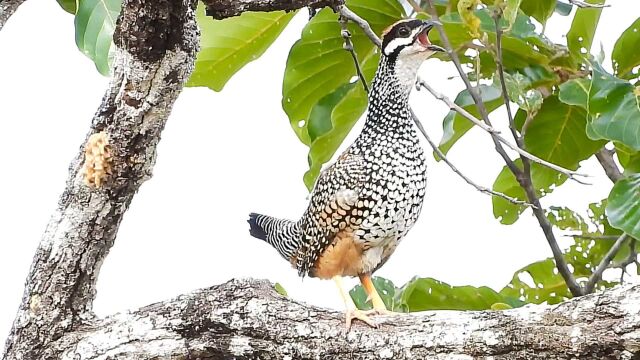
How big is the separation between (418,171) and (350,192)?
101 mm

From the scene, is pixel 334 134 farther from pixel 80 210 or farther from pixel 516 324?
pixel 516 324

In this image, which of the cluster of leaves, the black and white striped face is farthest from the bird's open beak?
the cluster of leaves

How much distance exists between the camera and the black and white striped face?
4.17ft

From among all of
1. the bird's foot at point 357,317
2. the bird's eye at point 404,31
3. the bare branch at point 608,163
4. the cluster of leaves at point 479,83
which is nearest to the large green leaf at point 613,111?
the cluster of leaves at point 479,83

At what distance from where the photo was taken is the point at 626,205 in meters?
1.38

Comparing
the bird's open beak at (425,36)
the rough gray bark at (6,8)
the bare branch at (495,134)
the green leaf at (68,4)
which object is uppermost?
the green leaf at (68,4)

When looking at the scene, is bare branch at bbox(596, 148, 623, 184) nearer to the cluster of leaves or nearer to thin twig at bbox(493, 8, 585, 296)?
the cluster of leaves

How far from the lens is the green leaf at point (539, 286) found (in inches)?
71.3

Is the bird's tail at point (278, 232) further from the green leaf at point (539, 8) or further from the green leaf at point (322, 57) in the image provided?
the green leaf at point (539, 8)

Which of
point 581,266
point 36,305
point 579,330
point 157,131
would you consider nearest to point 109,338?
point 36,305

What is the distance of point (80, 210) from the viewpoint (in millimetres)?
1065

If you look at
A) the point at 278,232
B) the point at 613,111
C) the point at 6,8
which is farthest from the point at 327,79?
the point at 6,8

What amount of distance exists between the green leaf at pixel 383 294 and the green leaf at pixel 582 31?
52cm

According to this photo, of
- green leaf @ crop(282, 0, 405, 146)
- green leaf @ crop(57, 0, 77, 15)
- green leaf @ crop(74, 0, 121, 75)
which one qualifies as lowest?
green leaf @ crop(74, 0, 121, 75)
